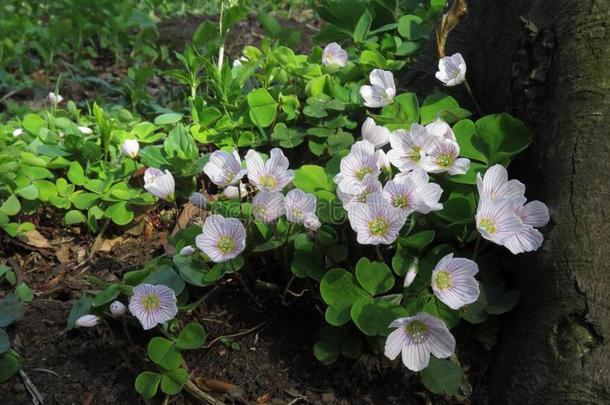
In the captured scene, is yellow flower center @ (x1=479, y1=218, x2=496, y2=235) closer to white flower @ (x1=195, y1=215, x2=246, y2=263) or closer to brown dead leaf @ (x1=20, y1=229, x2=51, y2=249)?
white flower @ (x1=195, y1=215, x2=246, y2=263)

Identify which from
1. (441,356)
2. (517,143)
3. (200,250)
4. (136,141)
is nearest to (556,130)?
(517,143)

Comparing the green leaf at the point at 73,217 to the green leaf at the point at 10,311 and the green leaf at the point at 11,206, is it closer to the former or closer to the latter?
the green leaf at the point at 11,206

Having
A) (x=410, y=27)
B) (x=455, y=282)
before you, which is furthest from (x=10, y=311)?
(x=410, y=27)

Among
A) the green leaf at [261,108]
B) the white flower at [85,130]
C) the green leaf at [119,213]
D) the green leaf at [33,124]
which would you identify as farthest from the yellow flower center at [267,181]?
the green leaf at [33,124]

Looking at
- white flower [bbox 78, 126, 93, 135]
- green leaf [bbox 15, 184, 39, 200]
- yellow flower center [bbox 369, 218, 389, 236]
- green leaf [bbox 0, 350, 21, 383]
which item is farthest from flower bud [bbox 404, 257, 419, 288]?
white flower [bbox 78, 126, 93, 135]

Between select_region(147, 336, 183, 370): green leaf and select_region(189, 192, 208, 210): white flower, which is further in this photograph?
select_region(189, 192, 208, 210): white flower

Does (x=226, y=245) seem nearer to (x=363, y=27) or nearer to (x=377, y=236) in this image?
(x=377, y=236)

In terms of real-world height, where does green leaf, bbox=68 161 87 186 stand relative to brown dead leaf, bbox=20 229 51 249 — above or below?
above

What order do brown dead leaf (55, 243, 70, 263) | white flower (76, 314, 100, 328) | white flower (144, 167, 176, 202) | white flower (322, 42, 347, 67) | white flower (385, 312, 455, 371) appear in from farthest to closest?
white flower (322, 42, 347, 67) < brown dead leaf (55, 243, 70, 263) < white flower (144, 167, 176, 202) < white flower (76, 314, 100, 328) < white flower (385, 312, 455, 371)
